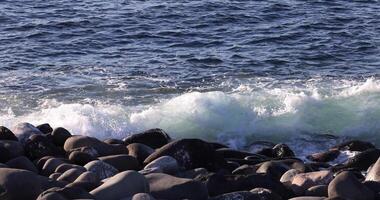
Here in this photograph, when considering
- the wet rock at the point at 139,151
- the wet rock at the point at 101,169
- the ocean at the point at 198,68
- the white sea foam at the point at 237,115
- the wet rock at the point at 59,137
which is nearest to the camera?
the wet rock at the point at 101,169

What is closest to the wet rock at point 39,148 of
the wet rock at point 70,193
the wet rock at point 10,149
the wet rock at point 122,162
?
the wet rock at point 10,149

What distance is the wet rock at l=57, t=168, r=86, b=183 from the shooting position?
350 inches

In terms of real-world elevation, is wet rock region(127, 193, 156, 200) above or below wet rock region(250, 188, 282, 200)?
above

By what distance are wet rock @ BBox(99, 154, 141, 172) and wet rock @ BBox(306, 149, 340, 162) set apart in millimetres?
3490

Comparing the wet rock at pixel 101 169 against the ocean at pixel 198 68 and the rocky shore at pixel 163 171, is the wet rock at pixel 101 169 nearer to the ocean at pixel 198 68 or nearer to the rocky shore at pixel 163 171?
the rocky shore at pixel 163 171

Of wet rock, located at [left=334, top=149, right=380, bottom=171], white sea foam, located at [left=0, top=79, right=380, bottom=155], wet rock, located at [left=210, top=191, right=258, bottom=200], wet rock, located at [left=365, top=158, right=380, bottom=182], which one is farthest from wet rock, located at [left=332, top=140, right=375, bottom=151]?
wet rock, located at [left=210, top=191, right=258, bottom=200]

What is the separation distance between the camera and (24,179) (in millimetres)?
8305

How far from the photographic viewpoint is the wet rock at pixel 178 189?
27.0ft

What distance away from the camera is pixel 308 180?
9445 mm

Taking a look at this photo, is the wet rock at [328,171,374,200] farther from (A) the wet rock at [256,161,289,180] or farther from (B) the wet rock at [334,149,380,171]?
(B) the wet rock at [334,149,380,171]

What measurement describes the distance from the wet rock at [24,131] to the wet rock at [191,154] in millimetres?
2321

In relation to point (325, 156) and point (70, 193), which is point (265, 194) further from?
point (325, 156)

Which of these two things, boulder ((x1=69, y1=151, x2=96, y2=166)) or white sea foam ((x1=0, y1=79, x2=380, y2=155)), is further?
white sea foam ((x1=0, y1=79, x2=380, y2=155))

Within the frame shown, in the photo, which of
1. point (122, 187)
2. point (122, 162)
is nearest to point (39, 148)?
point (122, 162)
